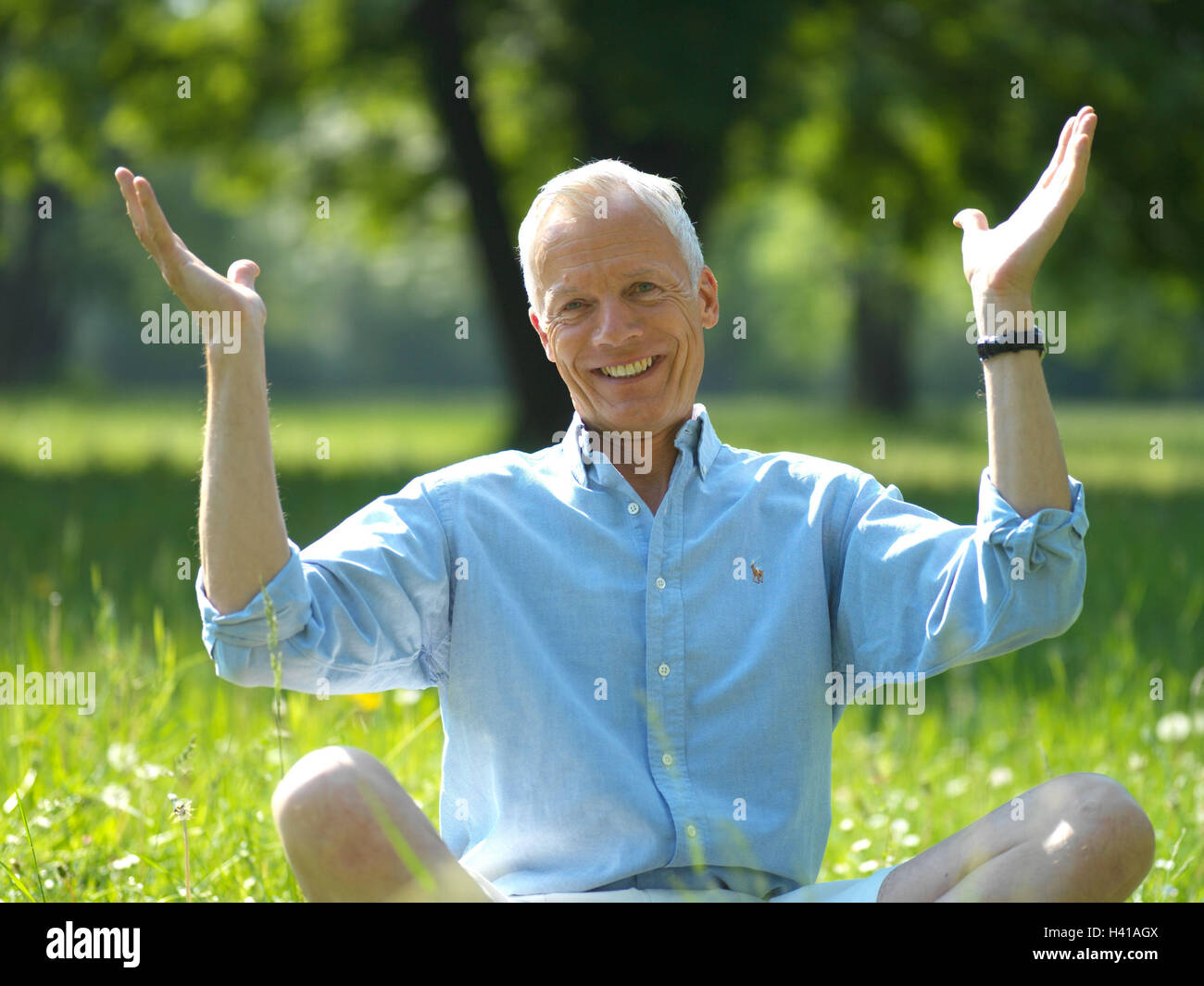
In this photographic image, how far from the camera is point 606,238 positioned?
2.68 metres

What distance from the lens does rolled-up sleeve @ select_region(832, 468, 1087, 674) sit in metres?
2.27

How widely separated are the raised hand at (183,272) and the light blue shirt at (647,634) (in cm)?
42

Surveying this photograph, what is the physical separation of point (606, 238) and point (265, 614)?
37.9 inches

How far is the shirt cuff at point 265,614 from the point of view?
220 cm

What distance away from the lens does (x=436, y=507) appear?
2.58 m

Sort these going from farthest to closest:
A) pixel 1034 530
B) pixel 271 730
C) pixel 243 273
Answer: pixel 271 730 < pixel 243 273 < pixel 1034 530

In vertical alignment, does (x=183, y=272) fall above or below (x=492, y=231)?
below

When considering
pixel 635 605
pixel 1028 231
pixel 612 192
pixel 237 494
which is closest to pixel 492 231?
pixel 612 192

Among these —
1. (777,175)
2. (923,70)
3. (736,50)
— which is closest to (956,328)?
(777,175)

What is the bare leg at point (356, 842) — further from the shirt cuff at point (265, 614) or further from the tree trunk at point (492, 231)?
the tree trunk at point (492, 231)

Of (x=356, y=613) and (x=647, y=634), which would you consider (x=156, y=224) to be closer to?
(x=356, y=613)

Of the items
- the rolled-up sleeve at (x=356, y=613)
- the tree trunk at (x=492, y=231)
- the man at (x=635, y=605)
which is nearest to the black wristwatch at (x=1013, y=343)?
the man at (x=635, y=605)
